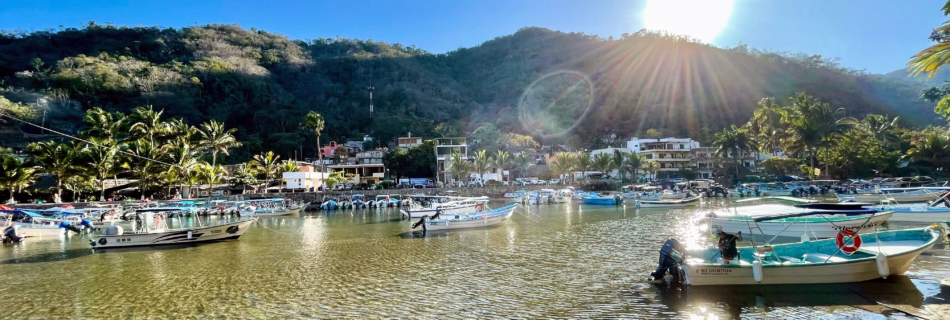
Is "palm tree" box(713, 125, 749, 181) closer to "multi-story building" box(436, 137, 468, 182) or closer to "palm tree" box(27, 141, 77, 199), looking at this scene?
"multi-story building" box(436, 137, 468, 182)

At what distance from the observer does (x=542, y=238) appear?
2566cm

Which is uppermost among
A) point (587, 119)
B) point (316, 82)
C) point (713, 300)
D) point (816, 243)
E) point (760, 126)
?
point (316, 82)

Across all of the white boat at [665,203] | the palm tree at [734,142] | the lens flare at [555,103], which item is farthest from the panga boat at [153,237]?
the lens flare at [555,103]

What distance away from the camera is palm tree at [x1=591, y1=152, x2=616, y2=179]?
80938mm

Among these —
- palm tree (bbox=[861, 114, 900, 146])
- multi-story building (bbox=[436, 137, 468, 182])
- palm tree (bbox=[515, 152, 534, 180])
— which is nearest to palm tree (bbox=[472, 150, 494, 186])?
multi-story building (bbox=[436, 137, 468, 182])

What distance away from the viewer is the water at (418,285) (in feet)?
38.9

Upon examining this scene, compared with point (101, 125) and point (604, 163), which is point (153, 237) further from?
point (604, 163)

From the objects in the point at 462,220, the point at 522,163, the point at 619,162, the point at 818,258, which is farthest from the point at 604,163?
the point at 818,258

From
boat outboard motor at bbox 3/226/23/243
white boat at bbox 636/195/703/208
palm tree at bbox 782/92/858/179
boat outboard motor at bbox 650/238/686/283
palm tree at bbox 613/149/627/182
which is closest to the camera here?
boat outboard motor at bbox 650/238/686/283

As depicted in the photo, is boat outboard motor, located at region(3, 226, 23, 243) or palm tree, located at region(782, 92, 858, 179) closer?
boat outboard motor, located at region(3, 226, 23, 243)

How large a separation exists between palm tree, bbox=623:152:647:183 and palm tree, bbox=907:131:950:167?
1378 inches

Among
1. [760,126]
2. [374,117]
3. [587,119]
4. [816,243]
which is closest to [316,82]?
[374,117]

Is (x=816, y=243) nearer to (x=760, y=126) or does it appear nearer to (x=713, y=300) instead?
(x=713, y=300)

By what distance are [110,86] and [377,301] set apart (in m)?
129
